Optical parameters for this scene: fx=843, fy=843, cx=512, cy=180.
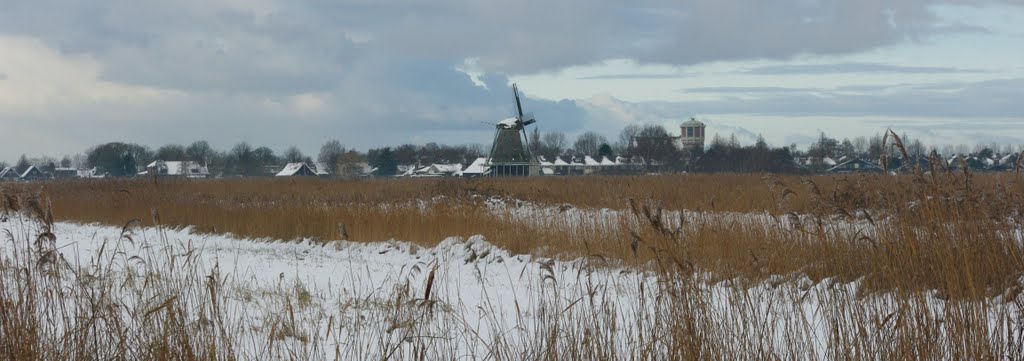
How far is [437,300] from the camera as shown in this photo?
4.28 metres

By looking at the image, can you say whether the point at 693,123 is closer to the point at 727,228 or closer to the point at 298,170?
the point at 298,170

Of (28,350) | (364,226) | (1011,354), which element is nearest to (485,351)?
(28,350)

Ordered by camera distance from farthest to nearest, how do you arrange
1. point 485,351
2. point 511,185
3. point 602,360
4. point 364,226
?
point 511,185, point 364,226, point 485,351, point 602,360

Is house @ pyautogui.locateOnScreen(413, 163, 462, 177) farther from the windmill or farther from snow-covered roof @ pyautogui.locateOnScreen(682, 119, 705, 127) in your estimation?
snow-covered roof @ pyautogui.locateOnScreen(682, 119, 705, 127)

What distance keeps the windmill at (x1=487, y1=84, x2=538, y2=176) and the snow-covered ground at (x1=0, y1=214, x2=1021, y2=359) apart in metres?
33.9

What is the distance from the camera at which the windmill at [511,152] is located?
50781 millimetres

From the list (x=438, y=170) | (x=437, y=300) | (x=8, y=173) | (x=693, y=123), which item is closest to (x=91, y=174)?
(x=8, y=173)

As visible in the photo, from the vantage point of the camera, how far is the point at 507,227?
42.7ft

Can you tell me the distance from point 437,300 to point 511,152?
4662 centimetres

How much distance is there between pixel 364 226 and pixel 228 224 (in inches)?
143

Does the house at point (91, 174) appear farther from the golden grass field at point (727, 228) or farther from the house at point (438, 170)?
the house at point (438, 170)

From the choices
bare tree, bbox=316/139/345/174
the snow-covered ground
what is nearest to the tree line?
bare tree, bbox=316/139/345/174

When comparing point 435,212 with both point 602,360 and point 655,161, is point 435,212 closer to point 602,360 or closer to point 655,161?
point 602,360

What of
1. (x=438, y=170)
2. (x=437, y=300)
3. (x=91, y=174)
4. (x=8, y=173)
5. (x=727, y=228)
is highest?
(x=8, y=173)
